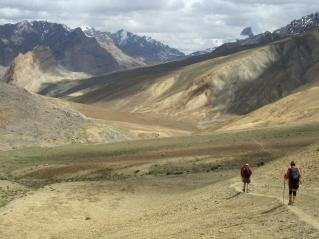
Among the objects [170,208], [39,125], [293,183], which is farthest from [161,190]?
[39,125]

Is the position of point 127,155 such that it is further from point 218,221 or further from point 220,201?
point 218,221

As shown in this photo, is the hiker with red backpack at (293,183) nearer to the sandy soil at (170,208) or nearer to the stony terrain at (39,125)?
the sandy soil at (170,208)

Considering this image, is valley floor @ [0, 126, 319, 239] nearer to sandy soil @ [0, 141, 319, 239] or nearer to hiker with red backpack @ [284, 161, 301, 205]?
sandy soil @ [0, 141, 319, 239]

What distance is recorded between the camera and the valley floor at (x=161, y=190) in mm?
26250

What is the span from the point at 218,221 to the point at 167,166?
29472 mm

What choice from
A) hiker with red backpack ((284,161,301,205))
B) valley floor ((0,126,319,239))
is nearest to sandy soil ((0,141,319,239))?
valley floor ((0,126,319,239))

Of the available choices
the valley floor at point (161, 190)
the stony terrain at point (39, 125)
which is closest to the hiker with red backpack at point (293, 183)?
the valley floor at point (161, 190)

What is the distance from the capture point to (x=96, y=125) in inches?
3981

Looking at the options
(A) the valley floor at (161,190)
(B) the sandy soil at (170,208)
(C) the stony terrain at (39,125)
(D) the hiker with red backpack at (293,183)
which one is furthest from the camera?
(C) the stony terrain at (39,125)

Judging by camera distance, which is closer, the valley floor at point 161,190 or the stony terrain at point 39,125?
the valley floor at point 161,190

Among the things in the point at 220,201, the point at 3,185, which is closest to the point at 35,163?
the point at 3,185

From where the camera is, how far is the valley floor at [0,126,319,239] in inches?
1033

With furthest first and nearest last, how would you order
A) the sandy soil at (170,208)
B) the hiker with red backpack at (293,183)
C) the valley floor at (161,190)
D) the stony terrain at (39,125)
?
the stony terrain at (39,125), the hiker with red backpack at (293,183), the valley floor at (161,190), the sandy soil at (170,208)

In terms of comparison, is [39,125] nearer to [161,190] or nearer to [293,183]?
[161,190]
